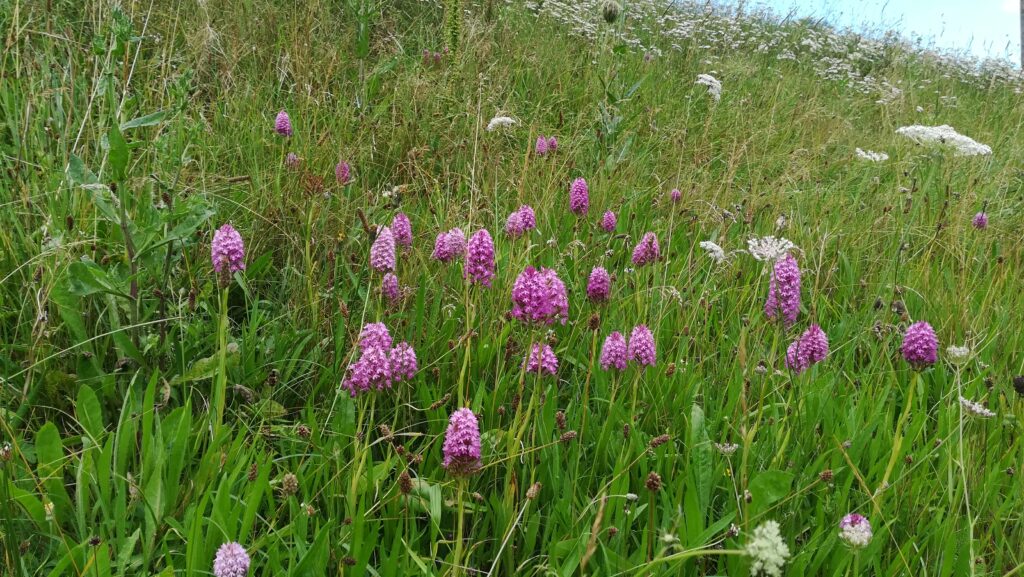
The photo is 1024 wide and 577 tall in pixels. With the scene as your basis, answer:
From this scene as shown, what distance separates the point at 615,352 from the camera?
66.4 inches

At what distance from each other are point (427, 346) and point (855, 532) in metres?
1.11

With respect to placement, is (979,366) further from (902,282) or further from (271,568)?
(271,568)

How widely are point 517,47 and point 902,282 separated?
2.93 m

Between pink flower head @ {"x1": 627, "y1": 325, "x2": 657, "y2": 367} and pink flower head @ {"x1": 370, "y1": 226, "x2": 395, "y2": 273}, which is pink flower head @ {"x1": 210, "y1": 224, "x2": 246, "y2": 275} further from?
pink flower head @ {"x1": 627, "y1": 325, "x2": 657, "y2": 367}

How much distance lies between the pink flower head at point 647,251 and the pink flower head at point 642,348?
61 cm

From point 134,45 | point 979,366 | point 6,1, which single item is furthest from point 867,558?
point 6,1

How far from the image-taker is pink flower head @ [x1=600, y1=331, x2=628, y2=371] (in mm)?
1688

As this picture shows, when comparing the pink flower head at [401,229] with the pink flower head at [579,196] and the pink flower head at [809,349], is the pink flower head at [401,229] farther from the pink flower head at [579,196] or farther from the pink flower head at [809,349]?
the pink flower head at [809,349]

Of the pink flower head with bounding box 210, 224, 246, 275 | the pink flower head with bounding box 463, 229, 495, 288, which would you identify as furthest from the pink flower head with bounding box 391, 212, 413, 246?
the pink flower head with bounding box 210, 224, 246, 275

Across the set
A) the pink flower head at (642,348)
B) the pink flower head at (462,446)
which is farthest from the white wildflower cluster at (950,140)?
the pink flower head at (462,446)

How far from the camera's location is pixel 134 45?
335cm

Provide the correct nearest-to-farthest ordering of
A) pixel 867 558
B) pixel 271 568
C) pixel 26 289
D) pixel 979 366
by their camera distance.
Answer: pixel 271 568, pixel 867 558, pixel 26 289, pixel 979 366

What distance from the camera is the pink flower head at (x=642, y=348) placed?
1636 mm

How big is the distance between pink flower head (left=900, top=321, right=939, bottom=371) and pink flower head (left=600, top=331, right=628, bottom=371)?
64 centimetres
